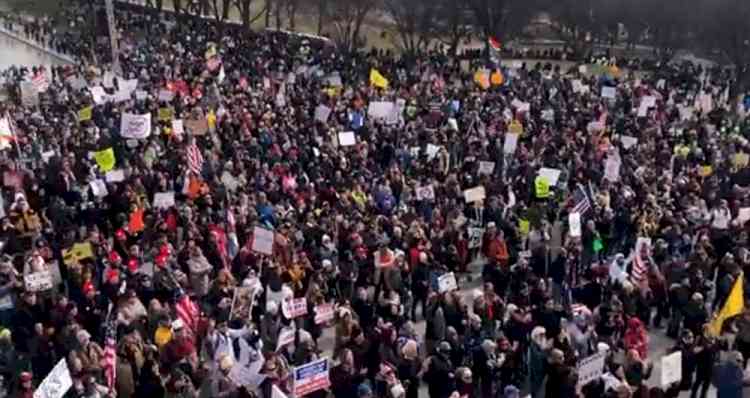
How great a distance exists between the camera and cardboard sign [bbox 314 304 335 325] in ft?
46.7

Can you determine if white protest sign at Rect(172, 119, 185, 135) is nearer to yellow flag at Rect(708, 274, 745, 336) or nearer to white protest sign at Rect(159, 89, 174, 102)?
white protest sign at Rect(159, 89, 174, 102)

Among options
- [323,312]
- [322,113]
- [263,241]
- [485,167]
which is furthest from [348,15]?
[323,312]

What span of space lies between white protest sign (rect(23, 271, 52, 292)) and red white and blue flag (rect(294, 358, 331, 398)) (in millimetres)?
4943

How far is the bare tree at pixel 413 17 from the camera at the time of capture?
46.9 metres

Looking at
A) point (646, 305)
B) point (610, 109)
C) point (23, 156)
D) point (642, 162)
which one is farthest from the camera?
point (610, 109)

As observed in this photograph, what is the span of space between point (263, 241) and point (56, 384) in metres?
5.43

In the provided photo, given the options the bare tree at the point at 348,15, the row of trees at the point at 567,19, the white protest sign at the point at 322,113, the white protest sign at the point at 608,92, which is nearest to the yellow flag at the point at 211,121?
the white protest sign at the point at 322,113

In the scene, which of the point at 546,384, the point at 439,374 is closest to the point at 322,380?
the point at 439,374

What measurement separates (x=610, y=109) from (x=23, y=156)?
57.8ft

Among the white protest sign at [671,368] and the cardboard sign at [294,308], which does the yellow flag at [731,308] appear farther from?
the cardboard sign at [294,308]

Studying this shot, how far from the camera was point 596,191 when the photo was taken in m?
20.3

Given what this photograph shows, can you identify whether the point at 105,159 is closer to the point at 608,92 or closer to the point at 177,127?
the point at 177,127

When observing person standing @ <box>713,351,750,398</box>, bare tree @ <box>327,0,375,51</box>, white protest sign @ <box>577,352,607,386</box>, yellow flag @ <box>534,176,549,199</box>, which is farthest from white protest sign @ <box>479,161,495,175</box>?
bare tree @ <box>327,0,375,51</box>

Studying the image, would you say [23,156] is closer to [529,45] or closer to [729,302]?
[729,302]
